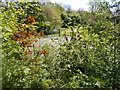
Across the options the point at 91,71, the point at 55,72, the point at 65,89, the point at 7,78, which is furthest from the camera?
the point at 55,72

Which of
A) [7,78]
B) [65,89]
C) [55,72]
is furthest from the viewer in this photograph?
[55,72]

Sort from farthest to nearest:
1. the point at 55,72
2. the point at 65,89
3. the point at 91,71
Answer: the point at 55,72
the point at 91,71
the point at 65,89

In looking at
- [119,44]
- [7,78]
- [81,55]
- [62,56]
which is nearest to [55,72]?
[62,56]

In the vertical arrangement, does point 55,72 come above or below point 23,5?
below

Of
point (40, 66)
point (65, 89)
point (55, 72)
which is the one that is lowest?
point (65, 89)

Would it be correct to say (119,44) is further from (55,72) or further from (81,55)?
(55,72)

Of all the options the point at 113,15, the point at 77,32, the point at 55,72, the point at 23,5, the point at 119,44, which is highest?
the point at 23,5

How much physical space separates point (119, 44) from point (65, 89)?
1128mm

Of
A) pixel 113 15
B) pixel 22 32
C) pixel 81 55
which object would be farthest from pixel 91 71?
pixel 22 32

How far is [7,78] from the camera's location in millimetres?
1672

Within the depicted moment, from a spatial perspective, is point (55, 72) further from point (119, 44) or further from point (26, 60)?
point (119, 44)

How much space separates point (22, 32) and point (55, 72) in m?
0.89

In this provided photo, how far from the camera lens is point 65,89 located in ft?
5.87

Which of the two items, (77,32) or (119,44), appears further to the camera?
(77,32)
